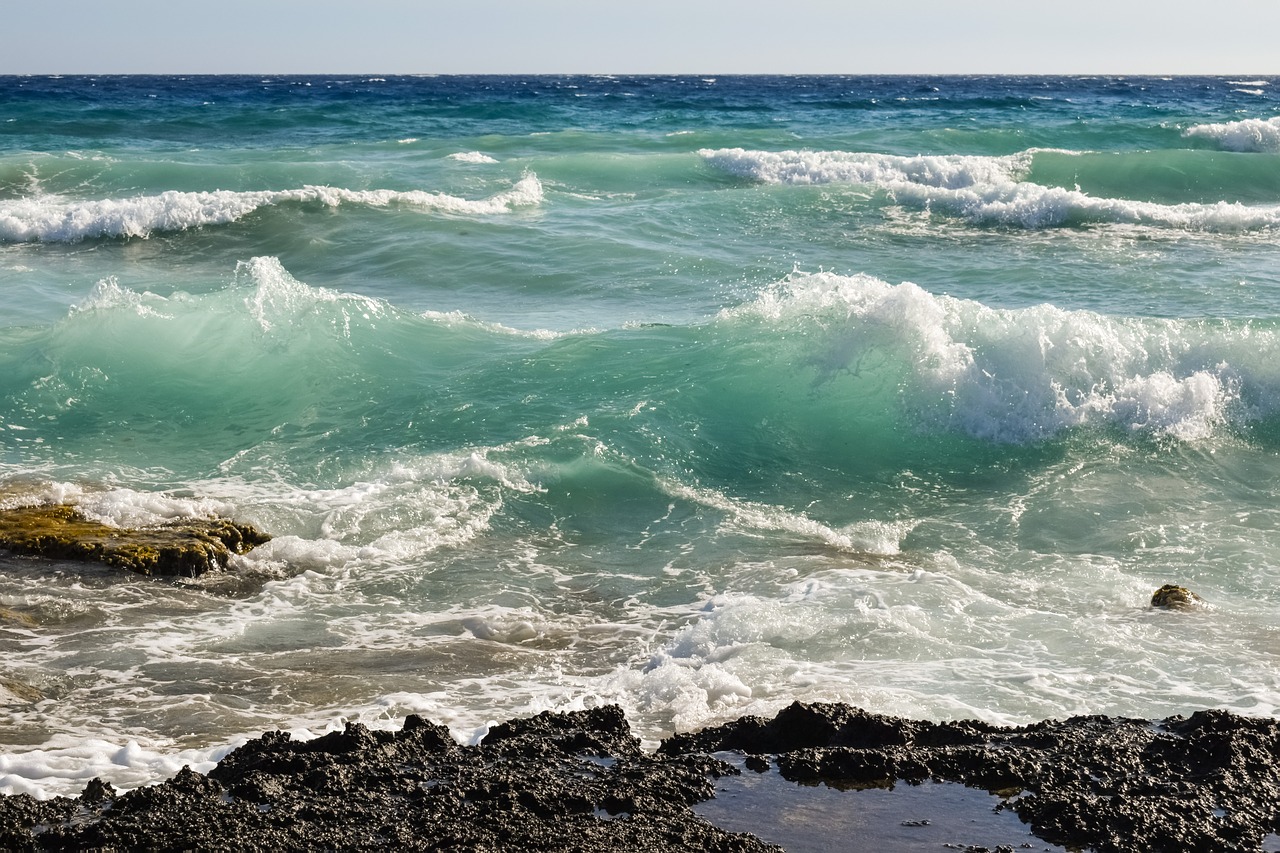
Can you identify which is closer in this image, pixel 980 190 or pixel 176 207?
pixel 176 207

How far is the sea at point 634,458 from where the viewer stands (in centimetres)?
596

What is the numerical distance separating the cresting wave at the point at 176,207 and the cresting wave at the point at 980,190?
19.3 ft

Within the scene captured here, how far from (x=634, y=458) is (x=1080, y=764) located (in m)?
5.13

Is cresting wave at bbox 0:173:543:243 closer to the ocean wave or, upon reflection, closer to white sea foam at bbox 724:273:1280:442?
white sea foam at bbox 724:273:1280:442

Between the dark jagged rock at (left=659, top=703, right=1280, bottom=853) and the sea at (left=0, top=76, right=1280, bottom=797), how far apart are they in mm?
419

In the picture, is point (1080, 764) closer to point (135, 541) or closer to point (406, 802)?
point (406, 802)

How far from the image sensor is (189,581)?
7211mm

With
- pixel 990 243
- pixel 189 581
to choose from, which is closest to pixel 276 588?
pixel 189 581

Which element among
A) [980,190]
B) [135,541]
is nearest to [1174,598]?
[135,541]

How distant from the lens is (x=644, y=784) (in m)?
→ 4.58

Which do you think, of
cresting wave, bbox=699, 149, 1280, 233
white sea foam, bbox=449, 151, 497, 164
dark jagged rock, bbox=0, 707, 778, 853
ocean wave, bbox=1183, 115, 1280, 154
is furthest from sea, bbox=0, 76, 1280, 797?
ocean wave, bbox=1183, 115, 1280, 154

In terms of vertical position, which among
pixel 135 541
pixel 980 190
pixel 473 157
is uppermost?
pixel 473 157

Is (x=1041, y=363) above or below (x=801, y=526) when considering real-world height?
above

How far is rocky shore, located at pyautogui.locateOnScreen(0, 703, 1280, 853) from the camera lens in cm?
420
